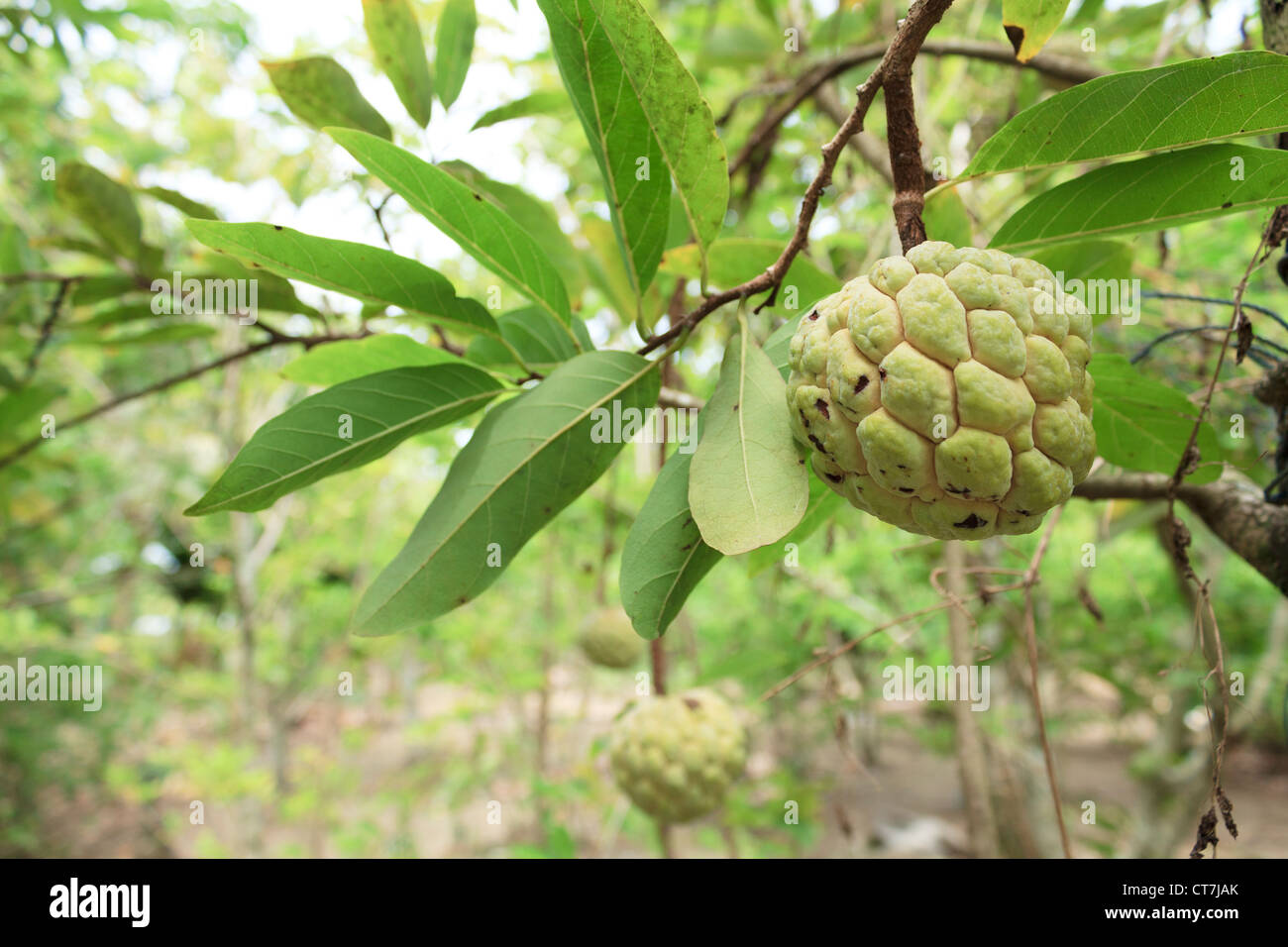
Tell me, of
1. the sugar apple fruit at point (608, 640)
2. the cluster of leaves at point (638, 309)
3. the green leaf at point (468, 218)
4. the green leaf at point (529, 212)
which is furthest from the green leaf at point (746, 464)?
the sugar apple fruit at point (608, 640)

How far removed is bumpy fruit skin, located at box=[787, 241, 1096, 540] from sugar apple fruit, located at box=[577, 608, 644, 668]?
1.93 meters

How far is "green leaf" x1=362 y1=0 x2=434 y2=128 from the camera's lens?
43.9 inches

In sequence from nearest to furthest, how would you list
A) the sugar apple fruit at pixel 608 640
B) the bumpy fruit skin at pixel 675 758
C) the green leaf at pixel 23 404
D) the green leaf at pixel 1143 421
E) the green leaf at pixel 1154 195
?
the green leaf at pixel 1154 195 < the green leaf at pixel 1143 421 < the bumpy fruit skin at pixel 675 758 < the green leaf at pixel 23 404 < the sugar apple fruit at pixel 608 640

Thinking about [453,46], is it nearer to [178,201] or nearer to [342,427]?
[178,201]

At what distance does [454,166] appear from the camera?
3.67ft

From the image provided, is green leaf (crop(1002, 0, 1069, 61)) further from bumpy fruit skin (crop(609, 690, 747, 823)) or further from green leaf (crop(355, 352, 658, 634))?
bumpy fruit skin (crop(609, 690, 747, 823))

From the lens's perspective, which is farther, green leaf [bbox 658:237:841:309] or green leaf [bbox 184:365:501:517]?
green leaf [bbox 658:237:841:309]

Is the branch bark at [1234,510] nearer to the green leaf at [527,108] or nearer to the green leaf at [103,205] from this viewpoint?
the green leaf at [527,108]

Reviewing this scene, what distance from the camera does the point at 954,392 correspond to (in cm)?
55

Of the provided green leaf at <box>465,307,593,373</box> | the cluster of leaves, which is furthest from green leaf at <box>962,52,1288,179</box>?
green leaf at <box>465,307,593,373</box>

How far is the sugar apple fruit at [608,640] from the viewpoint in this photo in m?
2.44

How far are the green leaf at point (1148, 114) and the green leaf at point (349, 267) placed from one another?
0.54 m
